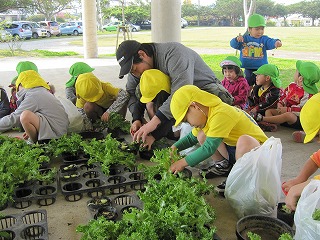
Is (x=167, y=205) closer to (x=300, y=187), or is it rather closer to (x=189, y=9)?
(x=300, y=187)

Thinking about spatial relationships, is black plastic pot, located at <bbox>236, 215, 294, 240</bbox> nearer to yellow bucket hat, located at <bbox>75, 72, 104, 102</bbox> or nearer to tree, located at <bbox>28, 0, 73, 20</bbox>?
yellow bucket hat, located at <bbox>75, 72, 104, 102</bbox>

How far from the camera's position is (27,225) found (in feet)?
→ 7.65

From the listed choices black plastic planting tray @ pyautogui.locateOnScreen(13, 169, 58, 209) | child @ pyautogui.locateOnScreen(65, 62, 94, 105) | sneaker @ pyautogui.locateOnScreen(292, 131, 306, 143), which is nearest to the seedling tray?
black plastic planting tray @ pyautogui.locateOnScreen(13, 169, 58, 209)

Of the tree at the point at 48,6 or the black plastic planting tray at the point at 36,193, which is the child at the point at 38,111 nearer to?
the black plastic planting tray at the point at 36,193

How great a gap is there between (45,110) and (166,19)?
12.7 feet

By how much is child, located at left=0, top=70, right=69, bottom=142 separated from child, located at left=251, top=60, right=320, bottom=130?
2.46 meters

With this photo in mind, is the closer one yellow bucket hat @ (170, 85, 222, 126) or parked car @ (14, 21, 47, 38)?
yellow bucket hat @ (170, 85, 222, 126)

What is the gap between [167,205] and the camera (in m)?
2.21

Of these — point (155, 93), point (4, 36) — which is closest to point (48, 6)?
point (4, 36)

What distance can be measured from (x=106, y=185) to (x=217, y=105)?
42.2 inches

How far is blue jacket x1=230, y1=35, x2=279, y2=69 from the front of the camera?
5605mm

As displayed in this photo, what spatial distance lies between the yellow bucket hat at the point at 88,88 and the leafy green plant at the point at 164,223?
246 cm

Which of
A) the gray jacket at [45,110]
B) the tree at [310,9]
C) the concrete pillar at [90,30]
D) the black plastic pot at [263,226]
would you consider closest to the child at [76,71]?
the gray jacket at [45,110]

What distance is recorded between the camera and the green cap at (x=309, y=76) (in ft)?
14.1
